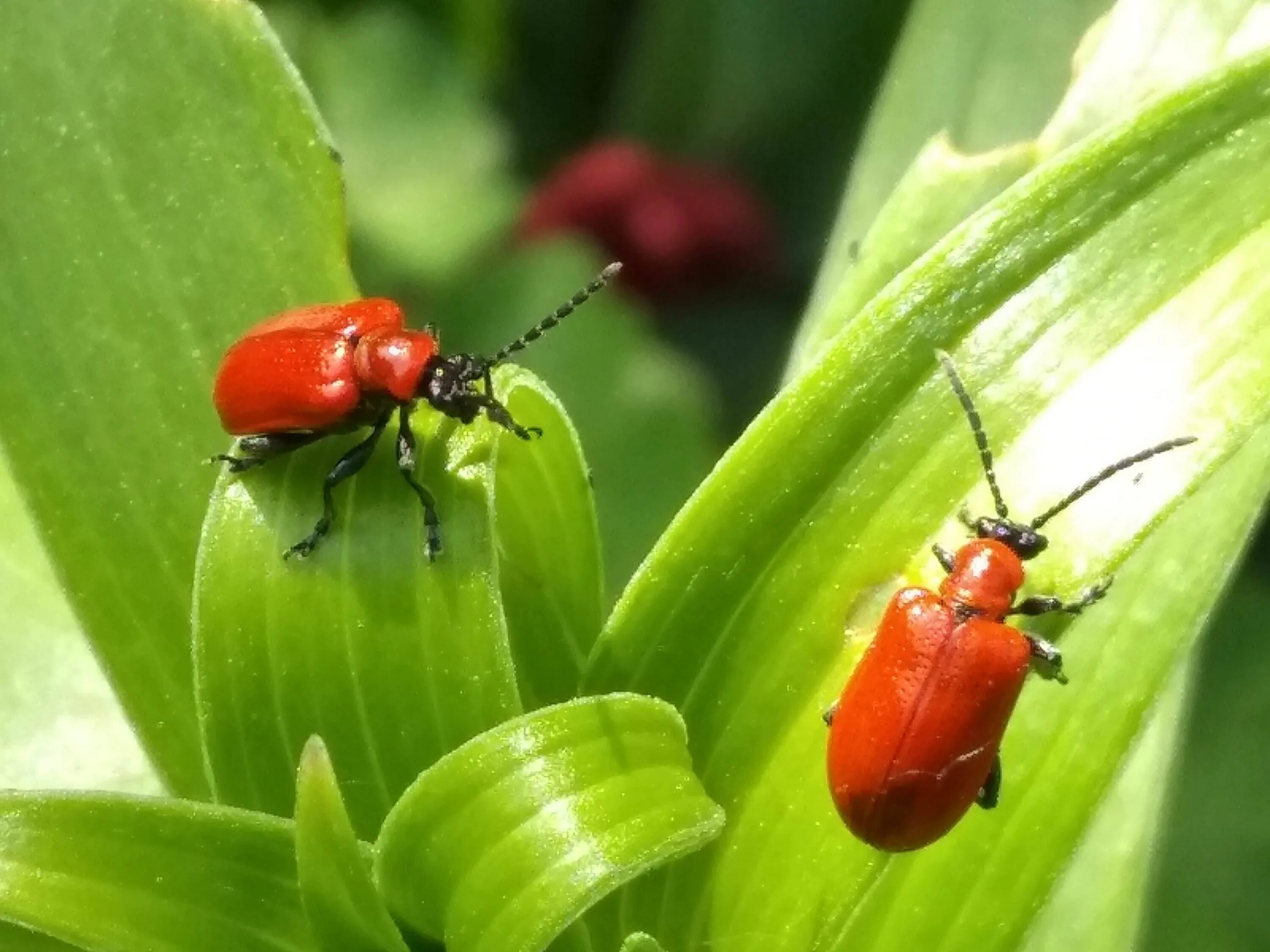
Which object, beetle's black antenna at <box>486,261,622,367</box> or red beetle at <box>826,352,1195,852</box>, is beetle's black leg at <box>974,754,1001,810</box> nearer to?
red beetle at <box>826,352,1195,852</box>

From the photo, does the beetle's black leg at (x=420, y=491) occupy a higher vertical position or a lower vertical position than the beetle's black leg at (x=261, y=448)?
lower

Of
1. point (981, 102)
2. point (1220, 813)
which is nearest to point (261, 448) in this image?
point (981, 102)

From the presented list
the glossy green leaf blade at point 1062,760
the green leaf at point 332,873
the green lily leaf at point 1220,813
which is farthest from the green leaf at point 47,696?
the green lily leaf at point 1220,813

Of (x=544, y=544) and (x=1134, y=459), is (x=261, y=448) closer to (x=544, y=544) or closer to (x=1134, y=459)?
(x=544, y=544)

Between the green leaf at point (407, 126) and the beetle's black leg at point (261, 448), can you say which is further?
the green leaf at point (407, 126)

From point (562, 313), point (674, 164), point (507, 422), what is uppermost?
point (674, 164)

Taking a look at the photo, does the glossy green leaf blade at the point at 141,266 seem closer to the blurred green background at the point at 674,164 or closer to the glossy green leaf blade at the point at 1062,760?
the glossy green leaf blade at the point at 1062,760

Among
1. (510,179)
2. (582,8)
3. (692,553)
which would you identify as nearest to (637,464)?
(510,179)
